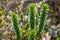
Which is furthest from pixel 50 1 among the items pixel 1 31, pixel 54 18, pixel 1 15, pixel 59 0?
pixel 1 31

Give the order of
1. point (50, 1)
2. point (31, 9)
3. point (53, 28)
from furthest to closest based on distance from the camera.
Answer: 1. point (50, 1)
2. point (53, 28)
3. point (31, 9)

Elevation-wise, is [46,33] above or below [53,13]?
below

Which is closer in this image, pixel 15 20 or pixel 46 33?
pixel 15 20

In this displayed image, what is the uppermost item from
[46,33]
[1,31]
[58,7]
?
[58,7]

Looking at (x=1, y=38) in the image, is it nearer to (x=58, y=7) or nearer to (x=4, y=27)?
(x=4, y=27)

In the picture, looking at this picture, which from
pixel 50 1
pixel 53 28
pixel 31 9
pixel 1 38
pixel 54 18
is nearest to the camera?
pixel 31 9

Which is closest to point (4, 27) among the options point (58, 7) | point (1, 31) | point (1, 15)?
point (1, 31)

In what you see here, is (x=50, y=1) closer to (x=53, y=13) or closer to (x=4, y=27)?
(x=53, y=13)
